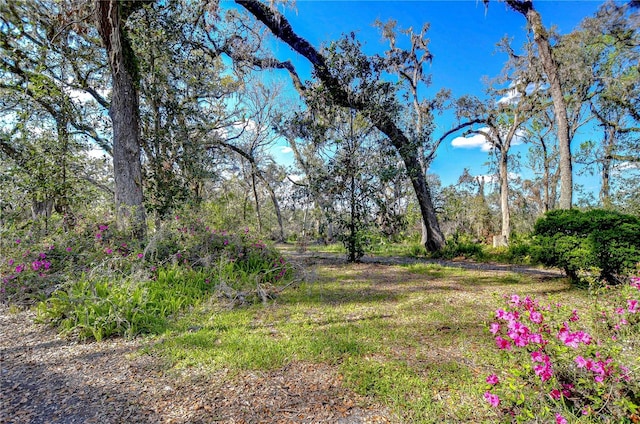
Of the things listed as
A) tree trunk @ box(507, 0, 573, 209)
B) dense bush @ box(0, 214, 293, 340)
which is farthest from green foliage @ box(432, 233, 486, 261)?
dense bush @ box(0, 214, 293, 340)

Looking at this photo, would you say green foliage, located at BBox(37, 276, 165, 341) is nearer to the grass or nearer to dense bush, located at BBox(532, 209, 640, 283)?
the grass

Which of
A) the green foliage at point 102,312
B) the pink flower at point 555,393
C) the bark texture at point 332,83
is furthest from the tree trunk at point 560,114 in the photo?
the green foliage at point 102,312

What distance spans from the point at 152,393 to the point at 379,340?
1.89 m

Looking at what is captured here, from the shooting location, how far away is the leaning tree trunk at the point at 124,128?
5.49m

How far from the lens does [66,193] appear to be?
7.13 meters

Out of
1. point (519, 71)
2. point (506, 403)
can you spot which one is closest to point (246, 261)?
point (506, 403)

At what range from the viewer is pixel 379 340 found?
2.84 metres

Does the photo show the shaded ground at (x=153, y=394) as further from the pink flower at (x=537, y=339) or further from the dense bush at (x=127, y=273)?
the pink flower at (x=537, y=339)

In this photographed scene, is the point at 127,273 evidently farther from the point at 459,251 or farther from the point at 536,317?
the point at 459,251

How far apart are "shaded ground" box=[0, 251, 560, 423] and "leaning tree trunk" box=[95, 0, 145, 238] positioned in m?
3.19


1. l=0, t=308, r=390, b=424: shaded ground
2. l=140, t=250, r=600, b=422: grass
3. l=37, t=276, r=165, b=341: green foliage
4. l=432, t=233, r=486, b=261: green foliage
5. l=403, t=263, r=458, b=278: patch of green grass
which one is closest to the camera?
l=0, t=308, r=390, b=424: shaded ground

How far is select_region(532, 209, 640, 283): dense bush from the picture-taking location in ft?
13.9

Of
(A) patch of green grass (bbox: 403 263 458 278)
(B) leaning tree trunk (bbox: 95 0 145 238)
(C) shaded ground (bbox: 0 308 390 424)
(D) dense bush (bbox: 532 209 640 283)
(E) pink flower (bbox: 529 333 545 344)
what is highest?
(B) leaning tree trunk (bbox: 95 0 145 238)

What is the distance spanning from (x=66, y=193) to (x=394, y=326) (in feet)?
26.5
